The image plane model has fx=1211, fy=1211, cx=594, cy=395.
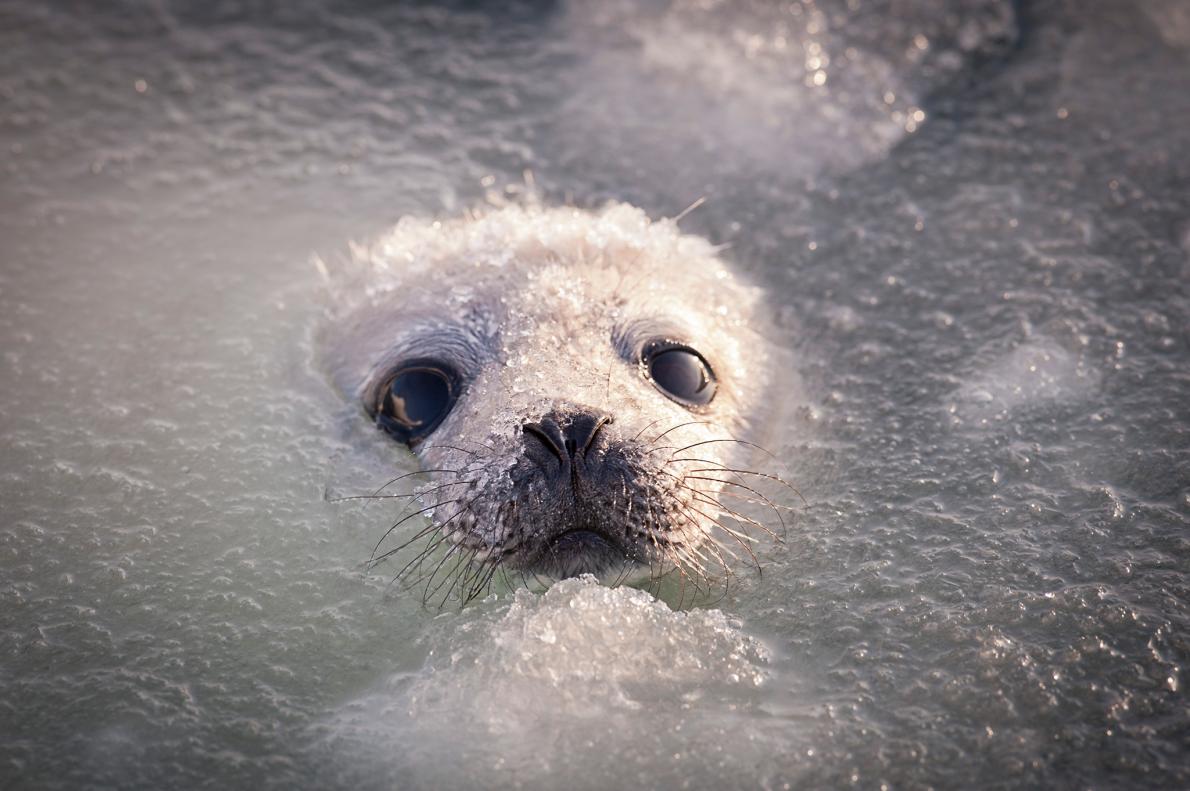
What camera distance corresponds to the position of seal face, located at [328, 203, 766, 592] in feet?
9.78

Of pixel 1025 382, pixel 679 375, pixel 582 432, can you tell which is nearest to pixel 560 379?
pixel 582 432

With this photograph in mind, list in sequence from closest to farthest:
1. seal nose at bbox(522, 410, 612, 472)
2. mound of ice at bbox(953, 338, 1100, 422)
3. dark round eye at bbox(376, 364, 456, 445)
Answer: seal nose at bbox(522, 410, 612, 472)
dark round eye at bbox(376, 364, 456, 445)
mound of ice at bbox(953, 338, 1100, 422)

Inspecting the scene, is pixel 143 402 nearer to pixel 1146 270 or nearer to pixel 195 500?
pixel 195 500

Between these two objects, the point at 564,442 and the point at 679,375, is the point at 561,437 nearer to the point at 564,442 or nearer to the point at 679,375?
the point at 564,442

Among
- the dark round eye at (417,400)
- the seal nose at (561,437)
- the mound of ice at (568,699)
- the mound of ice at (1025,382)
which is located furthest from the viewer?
the mound of ice at (1025,382)

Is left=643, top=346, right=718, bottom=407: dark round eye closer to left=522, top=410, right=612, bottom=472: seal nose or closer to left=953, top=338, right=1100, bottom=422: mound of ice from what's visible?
left=522, top=410, right=612, bottom=472: seal nose

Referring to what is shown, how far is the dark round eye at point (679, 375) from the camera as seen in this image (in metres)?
3.52

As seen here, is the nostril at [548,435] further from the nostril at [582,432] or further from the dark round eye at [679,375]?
the dark round eye at [679,375]

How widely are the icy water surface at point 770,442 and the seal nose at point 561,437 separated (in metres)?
0.33

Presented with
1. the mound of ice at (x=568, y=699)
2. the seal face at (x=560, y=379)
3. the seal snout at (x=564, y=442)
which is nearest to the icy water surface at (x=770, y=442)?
the mound of ice at (x=568, y=699)

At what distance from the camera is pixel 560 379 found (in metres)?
3.19

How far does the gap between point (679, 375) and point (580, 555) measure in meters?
0.76

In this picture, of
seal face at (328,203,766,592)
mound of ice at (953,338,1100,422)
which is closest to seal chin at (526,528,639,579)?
seal face at (328,203,766,592)

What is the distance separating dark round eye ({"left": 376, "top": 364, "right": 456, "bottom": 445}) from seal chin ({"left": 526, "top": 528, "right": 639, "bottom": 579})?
0.67 m
